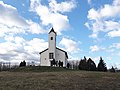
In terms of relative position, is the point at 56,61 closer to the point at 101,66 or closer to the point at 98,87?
the point at 101,66

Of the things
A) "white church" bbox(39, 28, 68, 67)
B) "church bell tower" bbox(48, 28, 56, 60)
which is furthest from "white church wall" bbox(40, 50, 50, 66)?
"church bell tower" bbox(48, 28, 56, 60)

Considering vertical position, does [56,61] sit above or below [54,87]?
above

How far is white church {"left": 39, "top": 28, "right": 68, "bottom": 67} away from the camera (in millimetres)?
66125

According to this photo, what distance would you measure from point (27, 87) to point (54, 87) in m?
2.80

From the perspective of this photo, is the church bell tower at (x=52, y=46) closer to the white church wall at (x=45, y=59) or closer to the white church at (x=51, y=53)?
the white church at (x=51, y=53)

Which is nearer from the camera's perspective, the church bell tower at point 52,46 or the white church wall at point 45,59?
the church bell tower at point 52,46

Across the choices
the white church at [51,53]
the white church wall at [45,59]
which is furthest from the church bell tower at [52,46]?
the white church wall at [45,59]

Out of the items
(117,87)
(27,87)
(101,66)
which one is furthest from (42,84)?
(101,66)

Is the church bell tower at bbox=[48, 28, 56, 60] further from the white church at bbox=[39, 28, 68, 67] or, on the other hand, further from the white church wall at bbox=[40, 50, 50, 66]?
the white church wall at bbox=[40, 50, 50, 66]

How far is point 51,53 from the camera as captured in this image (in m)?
66.1

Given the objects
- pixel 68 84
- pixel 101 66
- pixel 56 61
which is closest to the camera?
pixel 68 84

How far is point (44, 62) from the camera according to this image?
67.3 meters

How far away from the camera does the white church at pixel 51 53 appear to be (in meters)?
66.1

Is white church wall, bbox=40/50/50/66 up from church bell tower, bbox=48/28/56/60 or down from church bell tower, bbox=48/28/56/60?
down
